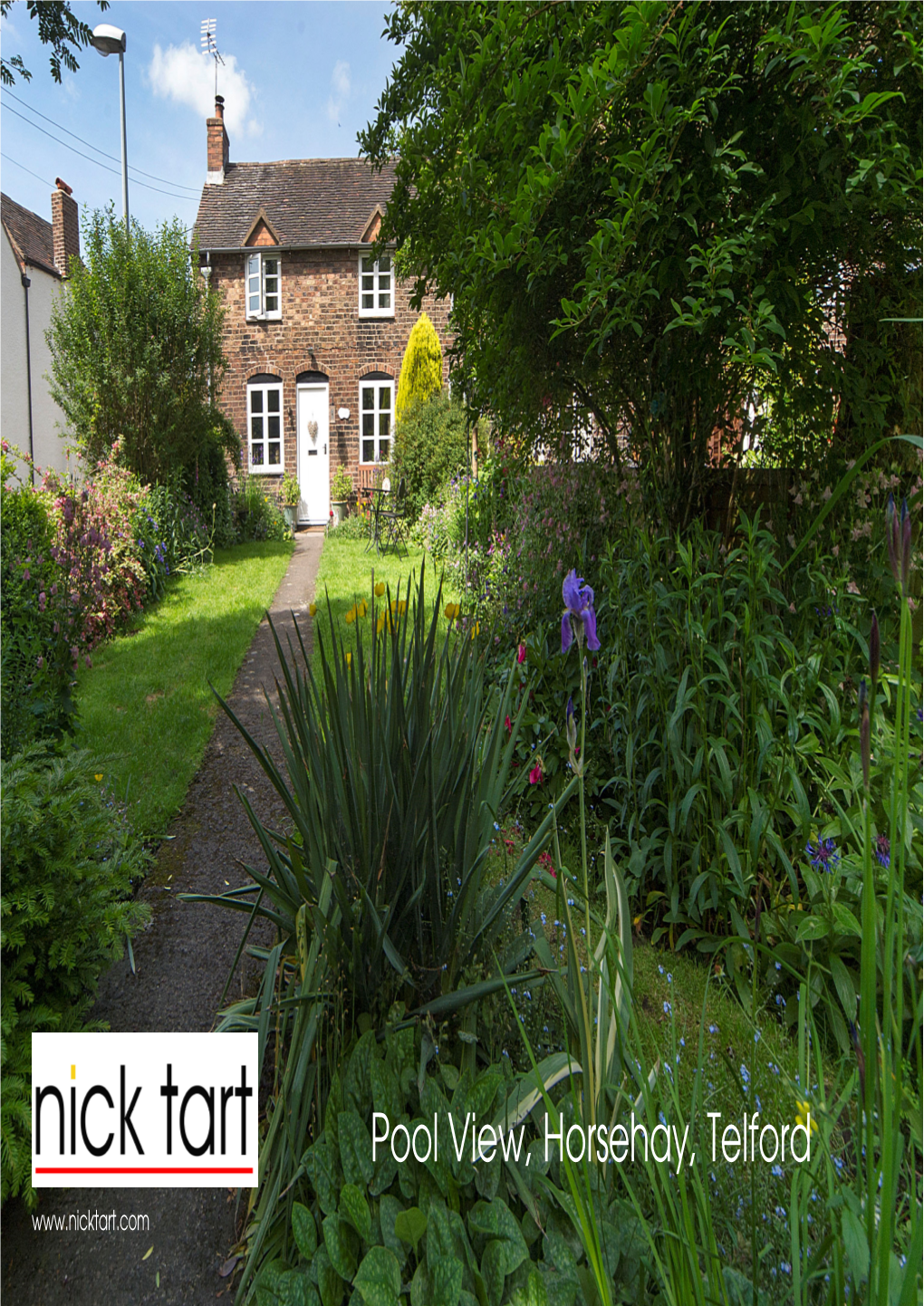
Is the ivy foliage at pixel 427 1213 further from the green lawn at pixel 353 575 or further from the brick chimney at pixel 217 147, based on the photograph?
the brick chimney at pixel 217 147

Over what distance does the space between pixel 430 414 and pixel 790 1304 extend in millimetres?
12156

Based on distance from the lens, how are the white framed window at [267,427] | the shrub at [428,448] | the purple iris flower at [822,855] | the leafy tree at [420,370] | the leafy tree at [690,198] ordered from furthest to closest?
the white framed window at [267,427] → the leafy tree at [420,370] → the shrub at [428,448] → the purple iris flower at [822,855] → the leafy tree at [690,198]

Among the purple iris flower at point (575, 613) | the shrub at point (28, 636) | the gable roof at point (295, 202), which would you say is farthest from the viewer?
the gable roof at point (295, 202)

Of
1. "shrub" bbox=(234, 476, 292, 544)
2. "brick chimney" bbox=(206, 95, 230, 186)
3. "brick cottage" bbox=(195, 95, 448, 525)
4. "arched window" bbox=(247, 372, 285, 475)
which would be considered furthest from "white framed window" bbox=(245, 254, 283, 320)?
"shrub" bbox=(234, 476, 292, 544)

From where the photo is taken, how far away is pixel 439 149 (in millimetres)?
2908

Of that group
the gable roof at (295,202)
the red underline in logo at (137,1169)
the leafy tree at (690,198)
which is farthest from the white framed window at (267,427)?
the red underline in logo at (137,1169)

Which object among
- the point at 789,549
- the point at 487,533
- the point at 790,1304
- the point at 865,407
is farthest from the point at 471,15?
the point at 487,533

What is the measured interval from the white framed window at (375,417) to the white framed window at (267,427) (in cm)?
185

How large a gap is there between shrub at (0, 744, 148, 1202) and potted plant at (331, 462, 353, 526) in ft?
47.7

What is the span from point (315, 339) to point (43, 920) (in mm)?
16917

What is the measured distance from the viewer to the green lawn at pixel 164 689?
334cm

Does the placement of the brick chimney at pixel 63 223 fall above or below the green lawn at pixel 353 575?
above

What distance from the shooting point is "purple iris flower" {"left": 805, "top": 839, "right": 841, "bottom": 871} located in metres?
1.96

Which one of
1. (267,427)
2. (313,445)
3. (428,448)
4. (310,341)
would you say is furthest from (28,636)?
(310,341)
